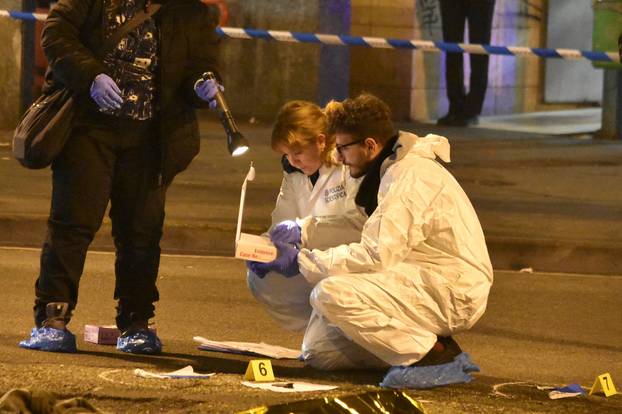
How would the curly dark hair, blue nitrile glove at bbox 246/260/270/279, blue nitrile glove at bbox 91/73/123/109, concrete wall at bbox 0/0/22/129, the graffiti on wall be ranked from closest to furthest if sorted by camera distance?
the curly dark hair
blue nitrile glove at bbox 91/73/123/109
blue nitrile glove at bbox 246/260/270/279
concrete wall at bbox 0/0/22/129
the graffiti on wall

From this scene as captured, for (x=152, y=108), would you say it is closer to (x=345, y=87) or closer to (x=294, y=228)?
(x=294, y=228)

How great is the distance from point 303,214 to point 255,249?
62 centimetres

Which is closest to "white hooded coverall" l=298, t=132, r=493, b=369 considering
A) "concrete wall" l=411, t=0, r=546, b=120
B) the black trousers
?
the black trousers

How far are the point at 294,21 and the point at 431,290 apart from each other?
10.0 m

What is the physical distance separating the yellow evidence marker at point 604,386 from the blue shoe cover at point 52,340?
2.11 m

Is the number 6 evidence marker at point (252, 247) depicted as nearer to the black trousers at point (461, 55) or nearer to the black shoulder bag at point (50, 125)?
the black shoulder bag at point (50, 125)

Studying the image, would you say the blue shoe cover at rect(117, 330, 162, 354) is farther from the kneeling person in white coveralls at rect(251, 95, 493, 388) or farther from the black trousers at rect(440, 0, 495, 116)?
the black trousers at rect(440, 0, 495, 116)

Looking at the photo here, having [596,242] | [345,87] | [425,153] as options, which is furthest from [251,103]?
[425,153]

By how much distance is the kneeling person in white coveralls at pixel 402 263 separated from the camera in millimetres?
5656

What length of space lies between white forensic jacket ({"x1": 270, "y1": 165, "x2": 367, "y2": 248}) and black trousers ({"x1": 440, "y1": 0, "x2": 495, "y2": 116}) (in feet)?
31.2

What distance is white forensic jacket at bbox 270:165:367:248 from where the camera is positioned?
609cm

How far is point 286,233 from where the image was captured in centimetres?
613

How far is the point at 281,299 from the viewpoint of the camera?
6328mm

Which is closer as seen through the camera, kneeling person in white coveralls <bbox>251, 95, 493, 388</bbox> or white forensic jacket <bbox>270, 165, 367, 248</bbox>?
kneeling person in white coveralls <bbox>251, 95, 493, 388</bbox>
